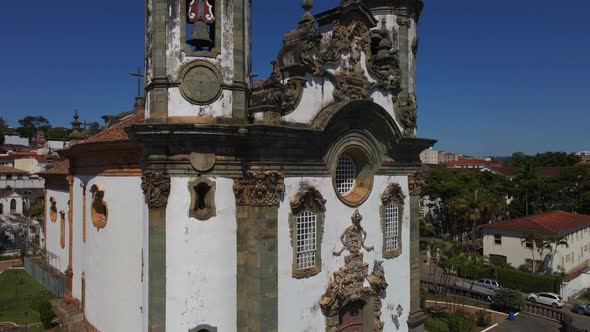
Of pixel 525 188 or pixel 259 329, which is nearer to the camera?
pixel 259 329

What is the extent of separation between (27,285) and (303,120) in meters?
28.5

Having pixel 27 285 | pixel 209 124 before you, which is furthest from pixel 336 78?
pixel 27 285

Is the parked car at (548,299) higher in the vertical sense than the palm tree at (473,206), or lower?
lower

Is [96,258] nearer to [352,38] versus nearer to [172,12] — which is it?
[172,12]

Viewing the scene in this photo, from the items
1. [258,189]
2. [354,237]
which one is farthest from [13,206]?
[258,189]

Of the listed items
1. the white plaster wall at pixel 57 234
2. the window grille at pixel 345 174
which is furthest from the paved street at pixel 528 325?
the white plaster wall at pixel 57 234

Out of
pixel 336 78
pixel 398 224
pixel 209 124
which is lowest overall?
pixel 398 224

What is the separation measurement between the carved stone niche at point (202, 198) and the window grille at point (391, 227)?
824 centimetres

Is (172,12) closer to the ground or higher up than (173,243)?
higher up

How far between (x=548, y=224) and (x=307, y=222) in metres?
35.5

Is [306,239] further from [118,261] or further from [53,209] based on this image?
[53,209]

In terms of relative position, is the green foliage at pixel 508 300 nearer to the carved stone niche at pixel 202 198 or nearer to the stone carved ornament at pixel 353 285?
the stone carved ornament at pixel 353 285

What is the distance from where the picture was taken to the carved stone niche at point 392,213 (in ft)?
61.0

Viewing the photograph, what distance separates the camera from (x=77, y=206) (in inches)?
909
